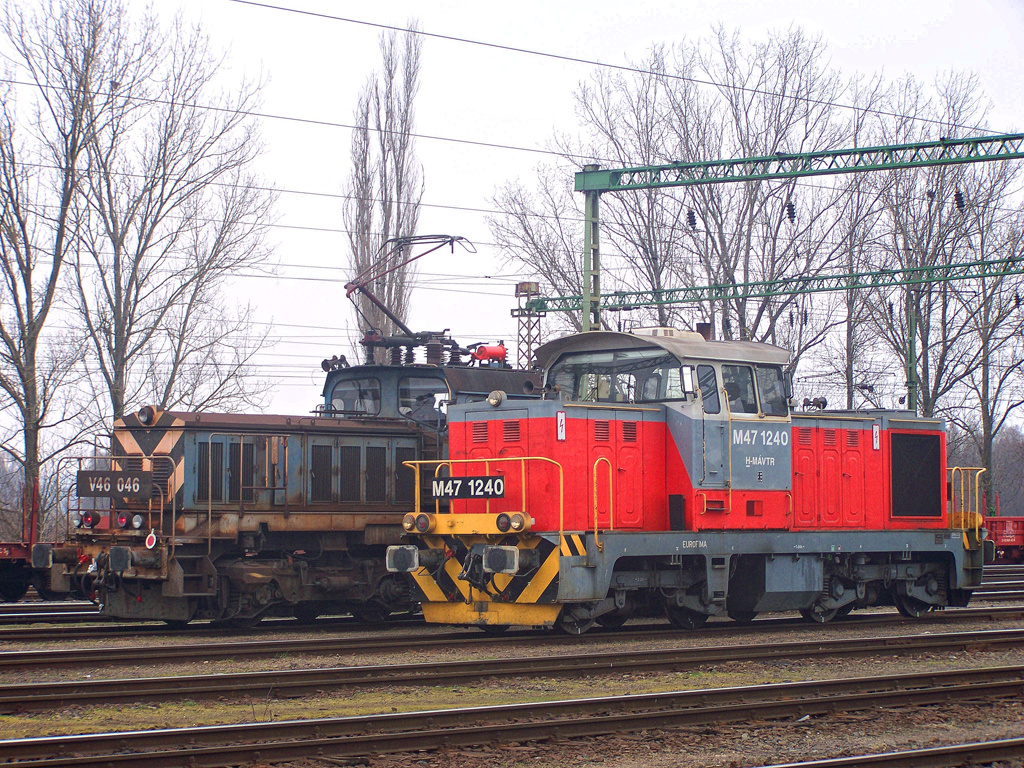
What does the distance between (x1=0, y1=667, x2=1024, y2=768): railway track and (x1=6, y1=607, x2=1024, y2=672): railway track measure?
3641mm

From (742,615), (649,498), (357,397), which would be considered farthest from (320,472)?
(742,615)

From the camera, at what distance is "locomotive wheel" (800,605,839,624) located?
14344 mm

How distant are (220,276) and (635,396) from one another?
1680 centimetres

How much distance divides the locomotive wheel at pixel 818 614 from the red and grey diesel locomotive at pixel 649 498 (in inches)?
2.9

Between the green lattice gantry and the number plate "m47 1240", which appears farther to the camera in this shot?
the green lattice gantry

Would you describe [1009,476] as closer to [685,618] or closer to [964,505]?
[964,505]

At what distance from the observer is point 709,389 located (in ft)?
41.5

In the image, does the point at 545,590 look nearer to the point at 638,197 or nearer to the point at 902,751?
the point at 902,751

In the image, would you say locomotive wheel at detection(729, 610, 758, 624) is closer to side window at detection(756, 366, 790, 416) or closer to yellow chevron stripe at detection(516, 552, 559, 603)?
side window at detection(756, 366, 790, 416)

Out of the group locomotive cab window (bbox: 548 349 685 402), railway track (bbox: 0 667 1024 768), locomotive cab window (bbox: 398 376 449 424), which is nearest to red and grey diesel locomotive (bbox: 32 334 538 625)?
locomotive cab window (bbox: 398 376 449 424)

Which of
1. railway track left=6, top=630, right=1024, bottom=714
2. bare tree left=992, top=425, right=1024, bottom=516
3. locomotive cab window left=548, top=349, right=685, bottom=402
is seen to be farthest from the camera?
bare tree left=992, top=425, right=1024, bottom=516

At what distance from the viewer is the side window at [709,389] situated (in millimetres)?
12578

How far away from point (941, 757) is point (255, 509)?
31.7 feet

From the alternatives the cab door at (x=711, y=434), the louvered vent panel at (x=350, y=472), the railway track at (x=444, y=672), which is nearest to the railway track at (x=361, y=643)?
the railway track at (x=444, y=672)
